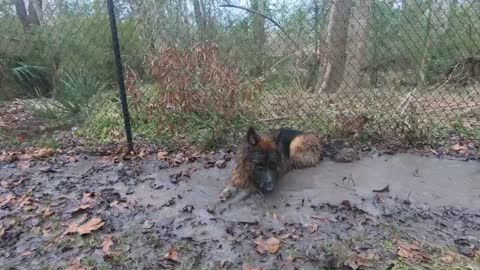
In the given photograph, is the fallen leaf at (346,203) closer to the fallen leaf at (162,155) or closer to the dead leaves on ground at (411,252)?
the dead leaves on ground at (411,252)

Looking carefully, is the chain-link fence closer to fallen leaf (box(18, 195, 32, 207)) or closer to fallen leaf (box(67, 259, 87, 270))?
fallen leaf (box(18, 195, 32, 207))

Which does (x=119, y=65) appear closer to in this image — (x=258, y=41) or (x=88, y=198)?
(x=88, y=198)

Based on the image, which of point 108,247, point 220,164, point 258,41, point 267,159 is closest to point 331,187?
point 267,159


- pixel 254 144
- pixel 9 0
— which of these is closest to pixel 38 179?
pixel 254 144

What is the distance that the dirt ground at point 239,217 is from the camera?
2730mm

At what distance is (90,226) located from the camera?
3.15m

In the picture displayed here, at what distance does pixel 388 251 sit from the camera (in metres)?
2.71

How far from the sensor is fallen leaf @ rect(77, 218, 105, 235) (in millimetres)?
3080

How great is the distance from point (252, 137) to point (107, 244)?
1600 millimetres

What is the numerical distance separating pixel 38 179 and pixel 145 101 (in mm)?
1750

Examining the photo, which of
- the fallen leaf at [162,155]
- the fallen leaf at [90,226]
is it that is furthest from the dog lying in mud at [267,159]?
the fallen leaf at [162,155]

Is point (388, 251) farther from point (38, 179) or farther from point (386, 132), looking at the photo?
point (38, 179)

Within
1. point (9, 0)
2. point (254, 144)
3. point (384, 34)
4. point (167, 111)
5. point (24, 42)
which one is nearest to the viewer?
point (254, 144)

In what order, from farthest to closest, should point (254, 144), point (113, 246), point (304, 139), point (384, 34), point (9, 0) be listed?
point (9, 0), point (384, 34), point (304, 139), point (254, 144), point (113, 246)
